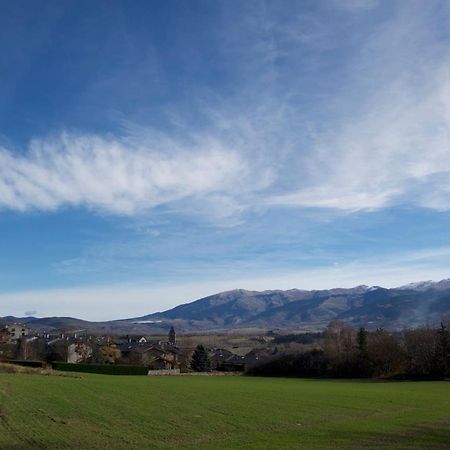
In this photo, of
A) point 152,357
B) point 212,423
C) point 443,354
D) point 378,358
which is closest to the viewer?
point 212,423

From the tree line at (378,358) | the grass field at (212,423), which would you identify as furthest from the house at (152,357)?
the grass field at (212,423)

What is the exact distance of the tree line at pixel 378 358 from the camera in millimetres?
86250

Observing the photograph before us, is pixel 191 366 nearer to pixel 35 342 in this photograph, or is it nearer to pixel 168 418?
pixel 35 342

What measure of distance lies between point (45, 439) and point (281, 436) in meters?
9.92

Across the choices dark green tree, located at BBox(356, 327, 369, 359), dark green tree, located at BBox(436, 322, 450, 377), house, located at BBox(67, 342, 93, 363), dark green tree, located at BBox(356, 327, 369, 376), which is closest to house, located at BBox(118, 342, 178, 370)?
house, located at BBox(67, 342, 93, 363)

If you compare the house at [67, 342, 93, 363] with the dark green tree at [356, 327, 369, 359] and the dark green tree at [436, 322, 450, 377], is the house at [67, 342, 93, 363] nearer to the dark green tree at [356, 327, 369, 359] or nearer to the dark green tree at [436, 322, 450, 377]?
the dark green tree at [356, 327, 369, 359]

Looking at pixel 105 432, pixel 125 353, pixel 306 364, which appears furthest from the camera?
pixel 125 353

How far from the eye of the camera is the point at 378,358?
92.2 meters

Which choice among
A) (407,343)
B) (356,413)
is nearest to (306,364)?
(407,343)

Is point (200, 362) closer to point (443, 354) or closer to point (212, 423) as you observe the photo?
point (443, 354)

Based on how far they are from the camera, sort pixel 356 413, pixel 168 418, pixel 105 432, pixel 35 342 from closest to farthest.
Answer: pixel 105 432 < pixel 168 418 < pixel 356 413 < pixel 35 342

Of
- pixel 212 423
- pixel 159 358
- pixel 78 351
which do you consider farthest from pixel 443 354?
pixel 78 351

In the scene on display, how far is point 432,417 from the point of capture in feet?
101

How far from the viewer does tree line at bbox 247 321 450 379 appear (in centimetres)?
8625
